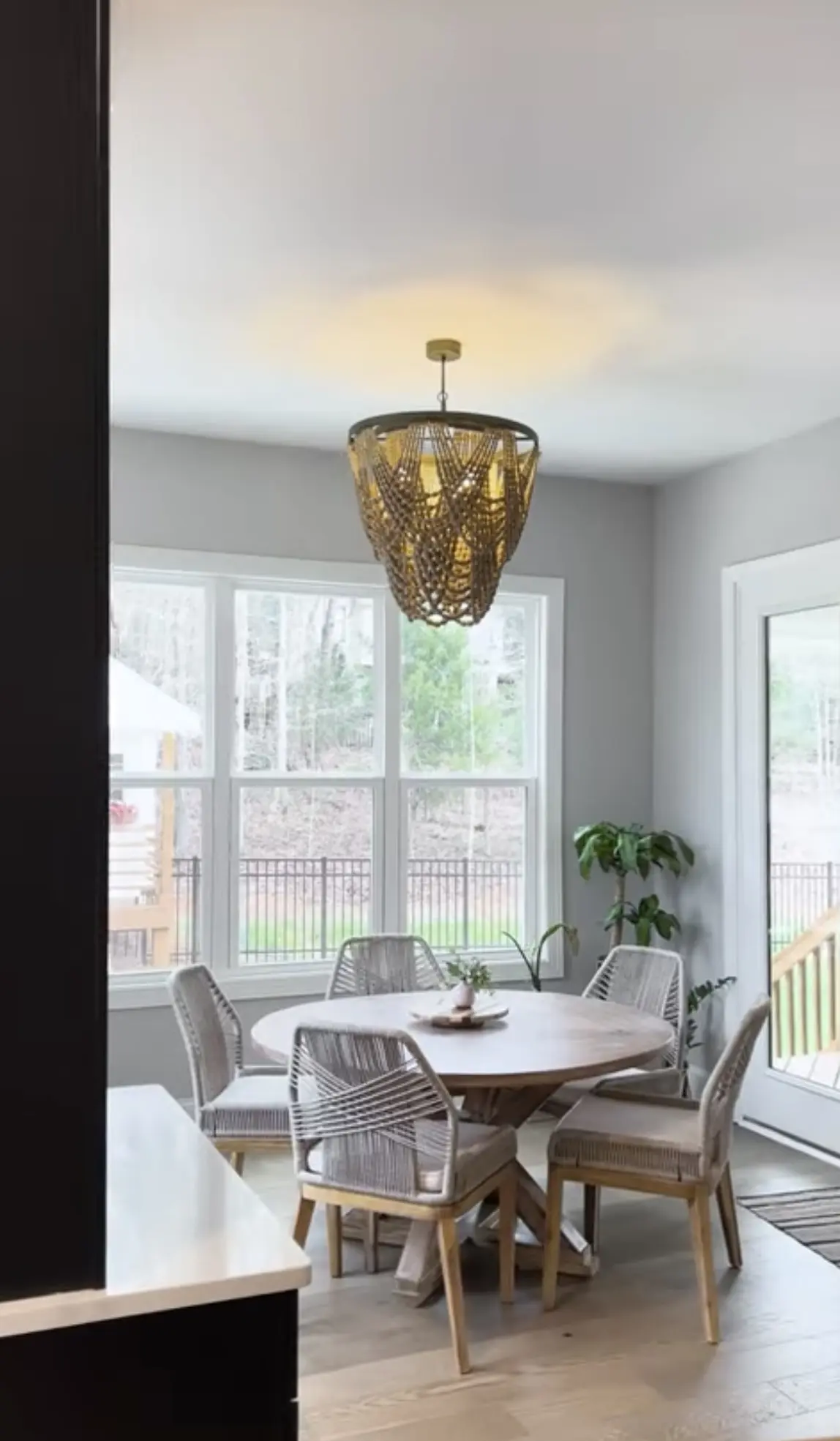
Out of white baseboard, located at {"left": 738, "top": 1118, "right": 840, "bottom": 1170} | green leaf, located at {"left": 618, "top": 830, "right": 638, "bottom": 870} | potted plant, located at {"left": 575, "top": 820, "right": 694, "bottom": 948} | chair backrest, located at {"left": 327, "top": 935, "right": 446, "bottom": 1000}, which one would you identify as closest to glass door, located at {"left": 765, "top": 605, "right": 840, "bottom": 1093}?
white baseboard, located at {"left": 738, "top": 1118, "right": 840, "bottom": 1170}

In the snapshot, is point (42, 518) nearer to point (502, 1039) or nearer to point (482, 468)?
point (482, 468)

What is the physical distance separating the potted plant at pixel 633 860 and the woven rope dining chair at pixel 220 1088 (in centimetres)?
198

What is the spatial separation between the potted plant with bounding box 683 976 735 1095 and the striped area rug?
31.6 inches

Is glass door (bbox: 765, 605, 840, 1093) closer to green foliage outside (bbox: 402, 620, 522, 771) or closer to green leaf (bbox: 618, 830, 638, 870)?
green leaf (bbox: 618, 830, 638, 870)

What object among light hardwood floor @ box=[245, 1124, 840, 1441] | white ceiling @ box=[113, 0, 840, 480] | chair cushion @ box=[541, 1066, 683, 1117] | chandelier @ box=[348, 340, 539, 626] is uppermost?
white ceiling @ box=[113, 0, 840, 480]

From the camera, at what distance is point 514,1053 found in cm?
327

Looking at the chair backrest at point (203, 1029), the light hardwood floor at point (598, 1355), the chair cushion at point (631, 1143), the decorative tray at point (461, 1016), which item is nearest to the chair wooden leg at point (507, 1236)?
the light hardwood floor at point (598, 1355)

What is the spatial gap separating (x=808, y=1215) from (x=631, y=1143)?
3.84 feet

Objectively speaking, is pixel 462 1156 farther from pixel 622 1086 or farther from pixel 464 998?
pixel 622 1086

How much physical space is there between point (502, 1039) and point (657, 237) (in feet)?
7.15

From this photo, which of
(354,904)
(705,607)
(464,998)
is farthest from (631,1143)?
(705,607)

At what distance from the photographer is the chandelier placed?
3129 mm

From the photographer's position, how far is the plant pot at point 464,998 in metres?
3.69

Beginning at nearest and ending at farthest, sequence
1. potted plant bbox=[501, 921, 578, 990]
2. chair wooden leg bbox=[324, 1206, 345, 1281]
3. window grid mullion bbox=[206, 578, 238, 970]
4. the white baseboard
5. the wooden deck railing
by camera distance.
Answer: chair wooden leg bbox=[324, 1206, 345, 1281] < the white baseboard < the wooden deck railing < window grid mullion bbox=[206, 578, 238, 970] < potted plant bbox=[501, 921, 578, 990]
